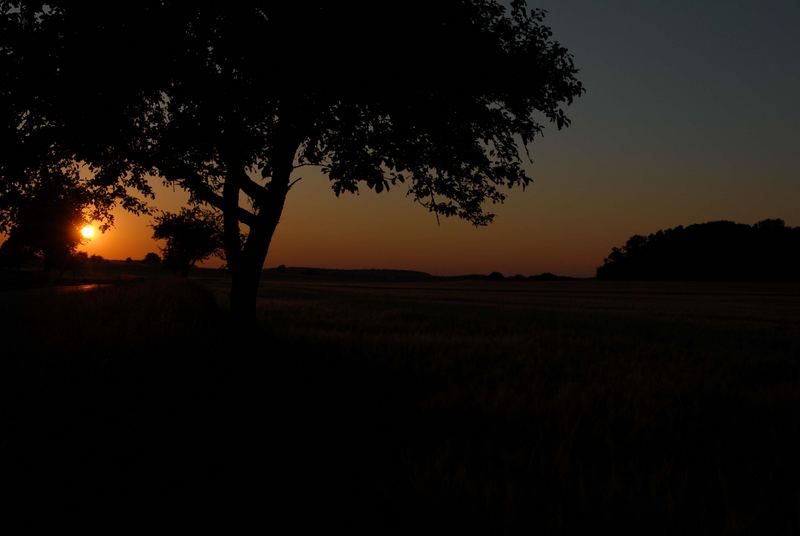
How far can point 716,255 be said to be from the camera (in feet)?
315

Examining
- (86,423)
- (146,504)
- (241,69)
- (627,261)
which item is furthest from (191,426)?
(627,261)

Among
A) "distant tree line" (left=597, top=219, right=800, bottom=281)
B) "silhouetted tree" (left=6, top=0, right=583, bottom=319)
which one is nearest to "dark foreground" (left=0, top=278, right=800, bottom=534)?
"silhouetted tree" (left=6, top=0, right=583, bottom=319)

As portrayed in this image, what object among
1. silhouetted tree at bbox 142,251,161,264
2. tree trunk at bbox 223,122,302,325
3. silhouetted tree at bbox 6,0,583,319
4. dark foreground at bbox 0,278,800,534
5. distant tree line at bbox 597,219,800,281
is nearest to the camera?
dark foreground at bbox 0,278,800,534

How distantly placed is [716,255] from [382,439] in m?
108

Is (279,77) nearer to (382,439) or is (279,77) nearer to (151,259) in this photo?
(382,439)

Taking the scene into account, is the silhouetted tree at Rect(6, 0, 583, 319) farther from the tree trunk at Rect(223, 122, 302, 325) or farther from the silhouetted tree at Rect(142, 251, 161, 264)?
the silhouetted tree at Rect(142, 251, 161, 264)

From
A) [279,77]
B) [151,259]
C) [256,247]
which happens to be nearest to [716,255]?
[256,247]

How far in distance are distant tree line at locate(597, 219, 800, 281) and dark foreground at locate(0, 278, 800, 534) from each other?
96.1 m

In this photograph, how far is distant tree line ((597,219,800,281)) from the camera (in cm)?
8962

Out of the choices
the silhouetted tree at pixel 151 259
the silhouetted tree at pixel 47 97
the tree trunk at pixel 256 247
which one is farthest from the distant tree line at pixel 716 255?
the silhouetted tree at pixel 151 259

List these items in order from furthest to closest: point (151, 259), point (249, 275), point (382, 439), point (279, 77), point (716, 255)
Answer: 1. point (151, 259)
2. point (716, 255)
3. point (249, 275)
4. point (279, 77)
5. point (382, 439)

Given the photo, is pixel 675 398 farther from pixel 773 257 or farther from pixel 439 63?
pixel 773 257

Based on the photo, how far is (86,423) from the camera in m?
4.79

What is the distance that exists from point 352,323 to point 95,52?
428 inches
